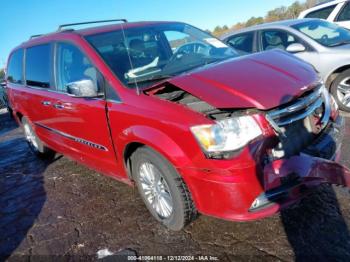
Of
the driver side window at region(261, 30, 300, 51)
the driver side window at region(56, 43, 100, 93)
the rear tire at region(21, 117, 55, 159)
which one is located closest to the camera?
the driver side window at region(56, 43, 100, 93)

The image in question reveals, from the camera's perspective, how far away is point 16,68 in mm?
5578

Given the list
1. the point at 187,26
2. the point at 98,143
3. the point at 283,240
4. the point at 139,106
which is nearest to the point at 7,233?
the point at 98,143

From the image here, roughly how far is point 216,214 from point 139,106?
1071 millimetres

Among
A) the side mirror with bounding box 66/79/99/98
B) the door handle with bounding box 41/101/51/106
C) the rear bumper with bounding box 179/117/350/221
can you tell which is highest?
the side mirror with bounding box 66/79/99/98

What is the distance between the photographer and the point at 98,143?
3535 millimetres

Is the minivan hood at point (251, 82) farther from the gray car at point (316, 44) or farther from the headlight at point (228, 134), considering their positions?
the gray car at point (316, 44)

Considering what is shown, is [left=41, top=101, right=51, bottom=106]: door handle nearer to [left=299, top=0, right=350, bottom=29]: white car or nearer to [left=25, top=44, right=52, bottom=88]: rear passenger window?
[left=25, top=44, right=52, bottom=88]: rear passenger window

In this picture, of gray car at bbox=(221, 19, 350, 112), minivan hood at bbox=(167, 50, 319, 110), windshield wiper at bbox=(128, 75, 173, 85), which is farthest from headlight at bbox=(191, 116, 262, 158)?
gray car at bbox=(221, 19, 350, 112)

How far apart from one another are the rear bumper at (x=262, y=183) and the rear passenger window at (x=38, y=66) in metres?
2.62

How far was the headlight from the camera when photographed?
7.87 ft

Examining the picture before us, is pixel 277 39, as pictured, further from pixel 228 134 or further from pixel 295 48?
pixel 228 134

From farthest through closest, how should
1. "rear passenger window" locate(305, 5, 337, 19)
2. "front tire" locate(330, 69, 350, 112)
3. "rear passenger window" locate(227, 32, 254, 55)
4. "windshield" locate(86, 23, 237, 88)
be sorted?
"rear passenger window" locate(305, 5, 337, 19) < "rear passenger window" locate(227, 32, 254, 55) < "front tire" locate(330, 69, 350, 112) < "windshield" locate(86, 23, 237, 88)

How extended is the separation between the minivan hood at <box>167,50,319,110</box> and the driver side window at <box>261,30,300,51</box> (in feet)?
10.4

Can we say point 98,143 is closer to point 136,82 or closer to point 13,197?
point 136,82
